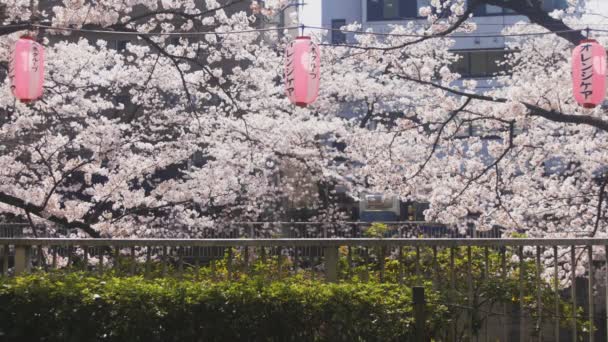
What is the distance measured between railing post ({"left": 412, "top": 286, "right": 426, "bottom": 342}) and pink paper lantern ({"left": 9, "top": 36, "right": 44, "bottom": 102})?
856cm

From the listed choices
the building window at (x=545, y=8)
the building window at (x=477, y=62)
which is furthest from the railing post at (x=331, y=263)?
the building window at (x=545, y=8)

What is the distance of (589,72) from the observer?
37.6 ft

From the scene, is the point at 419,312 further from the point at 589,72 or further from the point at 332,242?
the point at 589,72

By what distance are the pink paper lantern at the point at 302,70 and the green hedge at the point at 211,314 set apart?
23.4 feet

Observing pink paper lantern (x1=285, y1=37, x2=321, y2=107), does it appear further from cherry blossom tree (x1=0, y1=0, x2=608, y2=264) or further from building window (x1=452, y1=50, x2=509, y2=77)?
building window (x1=452, y1=50, x2=509, y2=77)

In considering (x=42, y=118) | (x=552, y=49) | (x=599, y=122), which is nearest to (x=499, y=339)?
(x=599, y=122)

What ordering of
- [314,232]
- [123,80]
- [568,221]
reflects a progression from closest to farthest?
[568,221] < [123,80] < [314,232]

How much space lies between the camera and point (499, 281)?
6613mm

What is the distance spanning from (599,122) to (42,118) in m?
10.7

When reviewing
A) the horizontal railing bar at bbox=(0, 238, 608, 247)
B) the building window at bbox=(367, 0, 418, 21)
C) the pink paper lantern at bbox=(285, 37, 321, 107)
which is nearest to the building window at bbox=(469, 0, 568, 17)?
the building window at bbox=(367, 0, 418, 21)

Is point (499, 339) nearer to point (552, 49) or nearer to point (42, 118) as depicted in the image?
point (42, 118)

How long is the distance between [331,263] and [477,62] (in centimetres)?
2805

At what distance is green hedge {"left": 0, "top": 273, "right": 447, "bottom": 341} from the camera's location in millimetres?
5441

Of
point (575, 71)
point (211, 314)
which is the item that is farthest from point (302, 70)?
point (211, 314)
